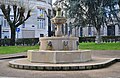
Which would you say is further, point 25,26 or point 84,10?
point 25,26

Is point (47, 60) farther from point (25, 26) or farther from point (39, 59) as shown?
point (25, 26)

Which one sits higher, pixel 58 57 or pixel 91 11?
pixel 91 11

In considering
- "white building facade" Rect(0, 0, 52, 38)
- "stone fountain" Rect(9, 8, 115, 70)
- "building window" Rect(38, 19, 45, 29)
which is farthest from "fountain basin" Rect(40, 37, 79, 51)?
"building window" Rect(38, 19, 45, 29)

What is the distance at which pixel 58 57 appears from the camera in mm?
13141

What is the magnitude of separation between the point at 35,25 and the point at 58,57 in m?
50.4

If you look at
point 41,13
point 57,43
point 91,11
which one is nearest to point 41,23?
point 41,13

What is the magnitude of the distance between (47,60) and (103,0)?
25982mm

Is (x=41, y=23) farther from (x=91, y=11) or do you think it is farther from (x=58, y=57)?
(x=58, y=57)

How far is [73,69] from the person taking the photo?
11922mm

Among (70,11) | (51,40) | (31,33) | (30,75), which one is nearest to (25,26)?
(31,33)

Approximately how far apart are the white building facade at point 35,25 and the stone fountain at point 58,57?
41709 millimetres

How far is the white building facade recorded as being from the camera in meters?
56.5

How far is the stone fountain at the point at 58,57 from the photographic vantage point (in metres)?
12.2

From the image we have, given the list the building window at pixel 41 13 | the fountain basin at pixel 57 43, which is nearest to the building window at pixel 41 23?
the building window at pixel 41 13
